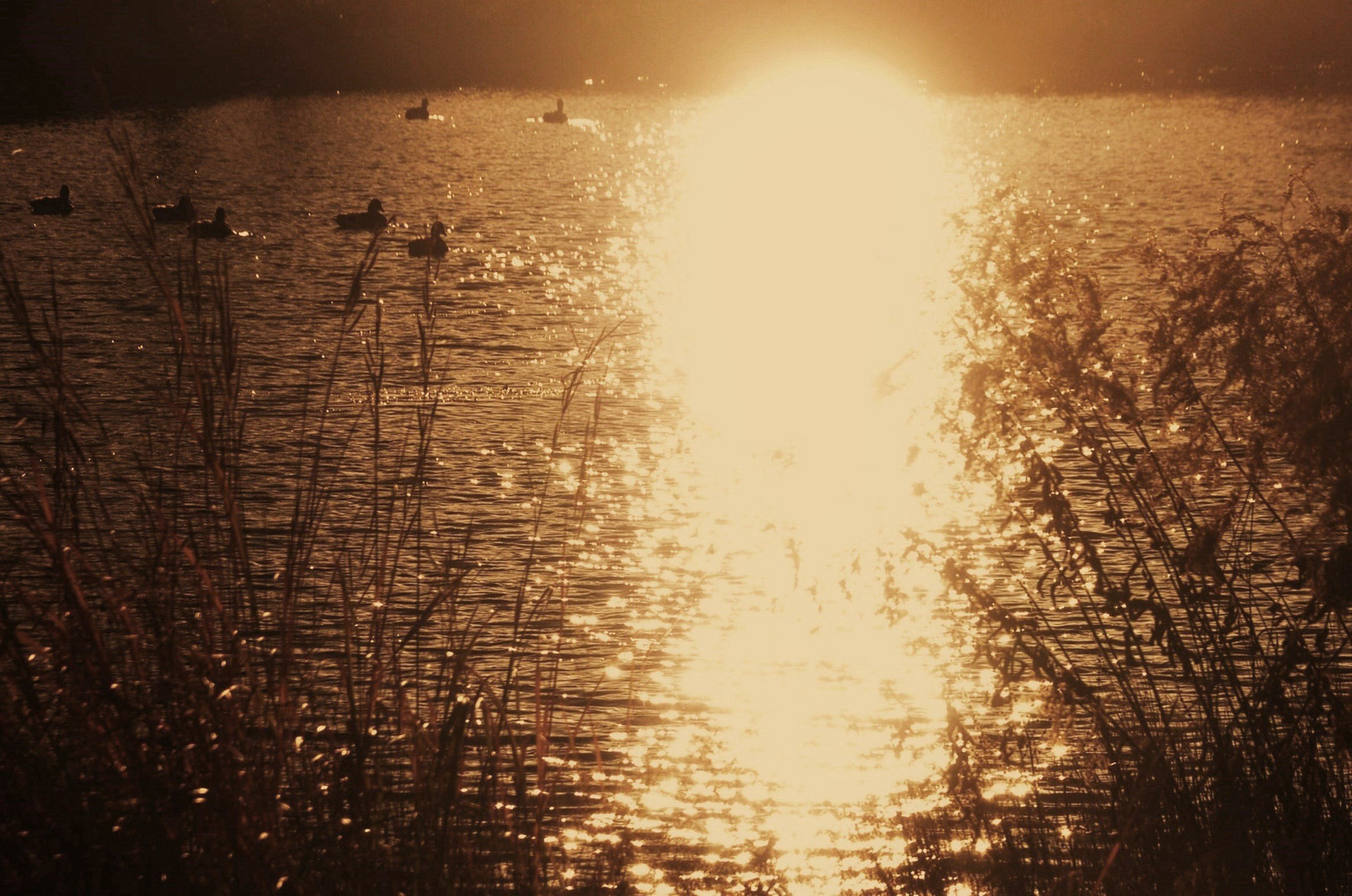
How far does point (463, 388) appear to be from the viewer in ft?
50.9

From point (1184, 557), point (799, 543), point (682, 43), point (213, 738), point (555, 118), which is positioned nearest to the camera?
point (213, 738)

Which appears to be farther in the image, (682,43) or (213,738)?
(682,43)

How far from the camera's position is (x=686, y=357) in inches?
723

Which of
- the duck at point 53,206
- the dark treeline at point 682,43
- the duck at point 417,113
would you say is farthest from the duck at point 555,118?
the duck at point 53,206

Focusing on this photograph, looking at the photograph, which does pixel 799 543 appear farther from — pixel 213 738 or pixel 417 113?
pixel 417 113

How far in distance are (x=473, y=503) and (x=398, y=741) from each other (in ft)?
23.4

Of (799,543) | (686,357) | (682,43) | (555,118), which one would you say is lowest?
(799,543)

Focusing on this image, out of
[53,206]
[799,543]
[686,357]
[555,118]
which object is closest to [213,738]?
[799,543]

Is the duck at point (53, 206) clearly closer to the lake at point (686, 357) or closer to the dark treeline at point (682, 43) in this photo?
the lake at point (686, 357)

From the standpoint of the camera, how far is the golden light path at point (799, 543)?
6.66 m

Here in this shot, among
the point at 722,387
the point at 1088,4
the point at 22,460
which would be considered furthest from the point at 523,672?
the point at 1088,4

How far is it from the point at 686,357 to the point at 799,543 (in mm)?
12785

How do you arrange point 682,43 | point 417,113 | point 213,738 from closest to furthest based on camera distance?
point 213,738 → point 417,113 → point 682,43

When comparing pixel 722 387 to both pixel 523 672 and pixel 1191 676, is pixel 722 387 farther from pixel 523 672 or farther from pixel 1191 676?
pixel 1191 676
